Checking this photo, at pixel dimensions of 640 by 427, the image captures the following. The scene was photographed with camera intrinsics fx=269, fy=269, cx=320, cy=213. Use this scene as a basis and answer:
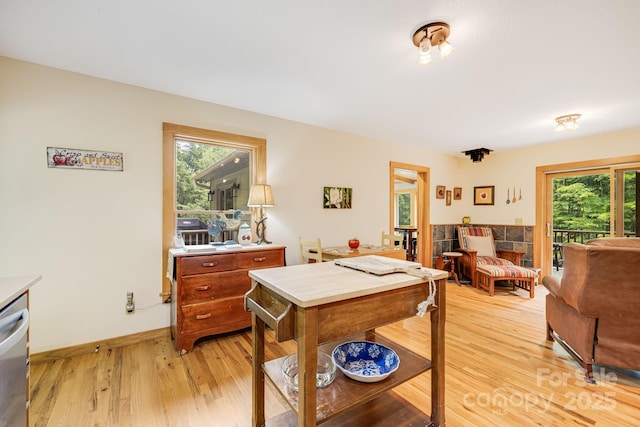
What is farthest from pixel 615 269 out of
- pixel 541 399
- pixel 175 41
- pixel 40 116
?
pixel 40 116

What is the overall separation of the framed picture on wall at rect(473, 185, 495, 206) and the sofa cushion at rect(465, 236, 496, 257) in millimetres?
757

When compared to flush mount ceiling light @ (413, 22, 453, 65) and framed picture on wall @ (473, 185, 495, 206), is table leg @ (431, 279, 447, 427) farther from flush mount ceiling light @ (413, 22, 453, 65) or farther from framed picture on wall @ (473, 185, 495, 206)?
A: framed picture on wall @ (473, 185, 495, 206)

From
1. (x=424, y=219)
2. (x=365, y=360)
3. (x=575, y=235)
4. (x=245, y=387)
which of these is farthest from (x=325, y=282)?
(x=575, y=235)

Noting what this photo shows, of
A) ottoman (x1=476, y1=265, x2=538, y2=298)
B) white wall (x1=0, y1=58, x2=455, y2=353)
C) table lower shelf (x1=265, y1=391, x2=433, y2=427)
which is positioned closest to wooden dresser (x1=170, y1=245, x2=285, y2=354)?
white wall (x1=0, y1=58, x2=455, y2=353)

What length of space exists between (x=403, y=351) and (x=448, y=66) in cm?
214

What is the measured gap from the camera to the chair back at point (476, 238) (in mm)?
4891

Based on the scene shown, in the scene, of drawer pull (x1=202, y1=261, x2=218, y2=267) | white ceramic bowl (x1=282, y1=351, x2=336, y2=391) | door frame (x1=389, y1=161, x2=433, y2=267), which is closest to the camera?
white ceramic bowl (x1=282, y1=351, x2=336, y2=391)

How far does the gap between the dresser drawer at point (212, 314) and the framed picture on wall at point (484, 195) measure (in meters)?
Result: 4.95

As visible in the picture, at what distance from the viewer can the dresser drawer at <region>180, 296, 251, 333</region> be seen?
2.33 metres

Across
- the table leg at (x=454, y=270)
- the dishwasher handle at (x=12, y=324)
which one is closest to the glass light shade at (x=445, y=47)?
the dishwasher handle at (x=12, y=324)

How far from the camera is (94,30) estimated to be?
5.81 feet

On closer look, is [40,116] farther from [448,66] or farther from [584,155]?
[584,155]

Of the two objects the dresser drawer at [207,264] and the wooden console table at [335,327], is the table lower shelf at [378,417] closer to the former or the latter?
the wooden console table at [335,327]

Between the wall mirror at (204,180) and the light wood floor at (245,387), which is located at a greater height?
the wall mirror at (204,180)
